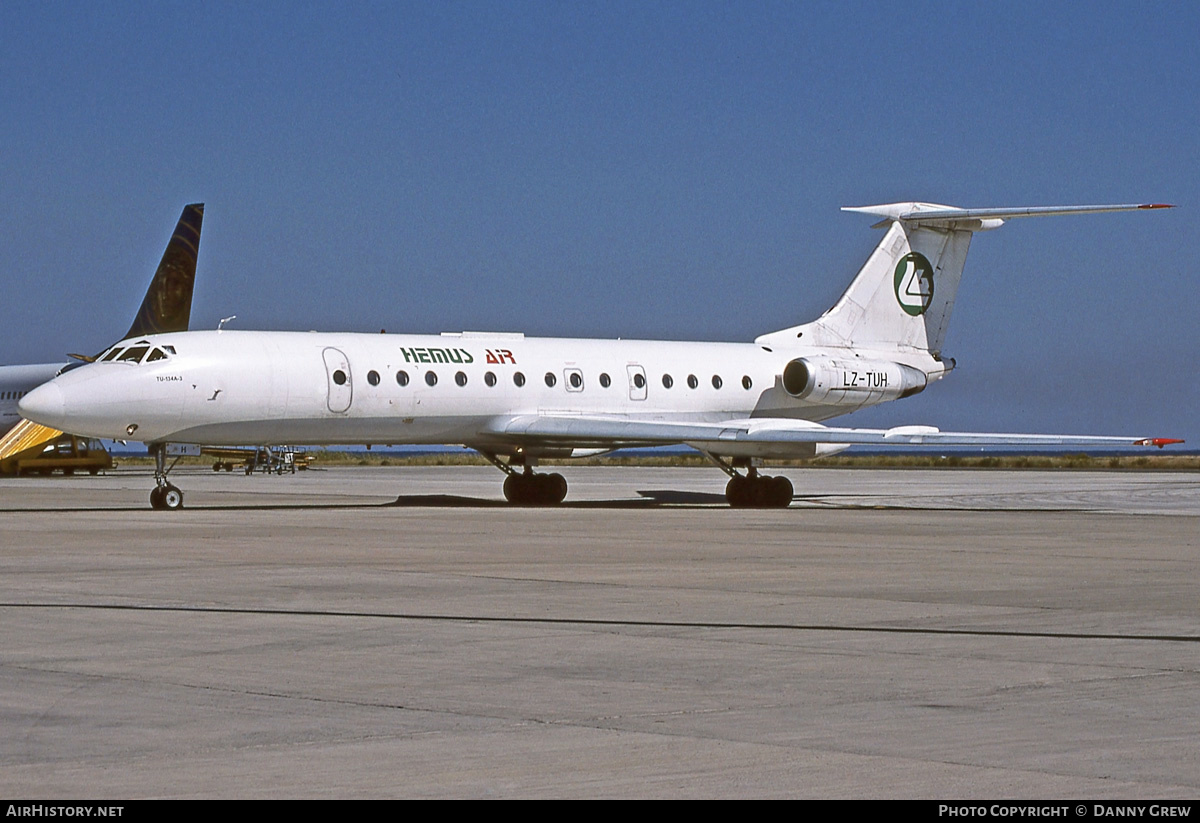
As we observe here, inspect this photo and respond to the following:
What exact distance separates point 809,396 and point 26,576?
70.0 ft

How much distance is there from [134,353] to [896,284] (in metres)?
16.4

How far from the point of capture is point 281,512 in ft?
86.7

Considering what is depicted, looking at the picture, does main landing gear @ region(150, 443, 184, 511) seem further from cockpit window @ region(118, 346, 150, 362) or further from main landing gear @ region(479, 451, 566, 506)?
main landing gear @ region(479, 451, 566, 506)

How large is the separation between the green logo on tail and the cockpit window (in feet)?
53.4

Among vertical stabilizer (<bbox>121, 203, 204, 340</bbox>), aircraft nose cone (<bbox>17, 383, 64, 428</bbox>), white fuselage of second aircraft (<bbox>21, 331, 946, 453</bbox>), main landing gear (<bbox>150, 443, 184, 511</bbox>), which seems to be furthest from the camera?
vertical stabilizer (<bbox>121, 203, 204, 340</bbox>)

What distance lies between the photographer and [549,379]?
30.9 meters

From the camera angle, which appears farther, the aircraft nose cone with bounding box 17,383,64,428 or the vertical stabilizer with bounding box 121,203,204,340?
the vertical stabilizer with bounding box 121,203,204,340

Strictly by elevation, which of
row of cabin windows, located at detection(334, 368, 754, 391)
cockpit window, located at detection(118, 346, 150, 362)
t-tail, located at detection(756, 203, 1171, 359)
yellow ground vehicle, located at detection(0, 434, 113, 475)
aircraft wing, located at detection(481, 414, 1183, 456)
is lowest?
yellow ground vehicle, located at detection(0, 434, 113, 475)

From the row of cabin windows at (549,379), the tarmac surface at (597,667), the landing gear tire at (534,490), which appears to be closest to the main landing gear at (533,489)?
the landing gear tire at (534,490)

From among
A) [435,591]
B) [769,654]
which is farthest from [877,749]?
[435,591]

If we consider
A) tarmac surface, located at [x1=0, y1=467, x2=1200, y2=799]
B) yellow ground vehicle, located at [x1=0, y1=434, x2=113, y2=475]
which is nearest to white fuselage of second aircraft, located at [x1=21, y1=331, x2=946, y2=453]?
tarmac surface, located at [x1=0, y1=467, x2=1200, y2=799]

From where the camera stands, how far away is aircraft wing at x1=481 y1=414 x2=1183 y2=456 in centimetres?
2853

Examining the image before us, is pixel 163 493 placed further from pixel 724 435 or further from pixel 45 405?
pixel 724 435

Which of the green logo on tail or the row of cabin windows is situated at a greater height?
the green logo on tail
